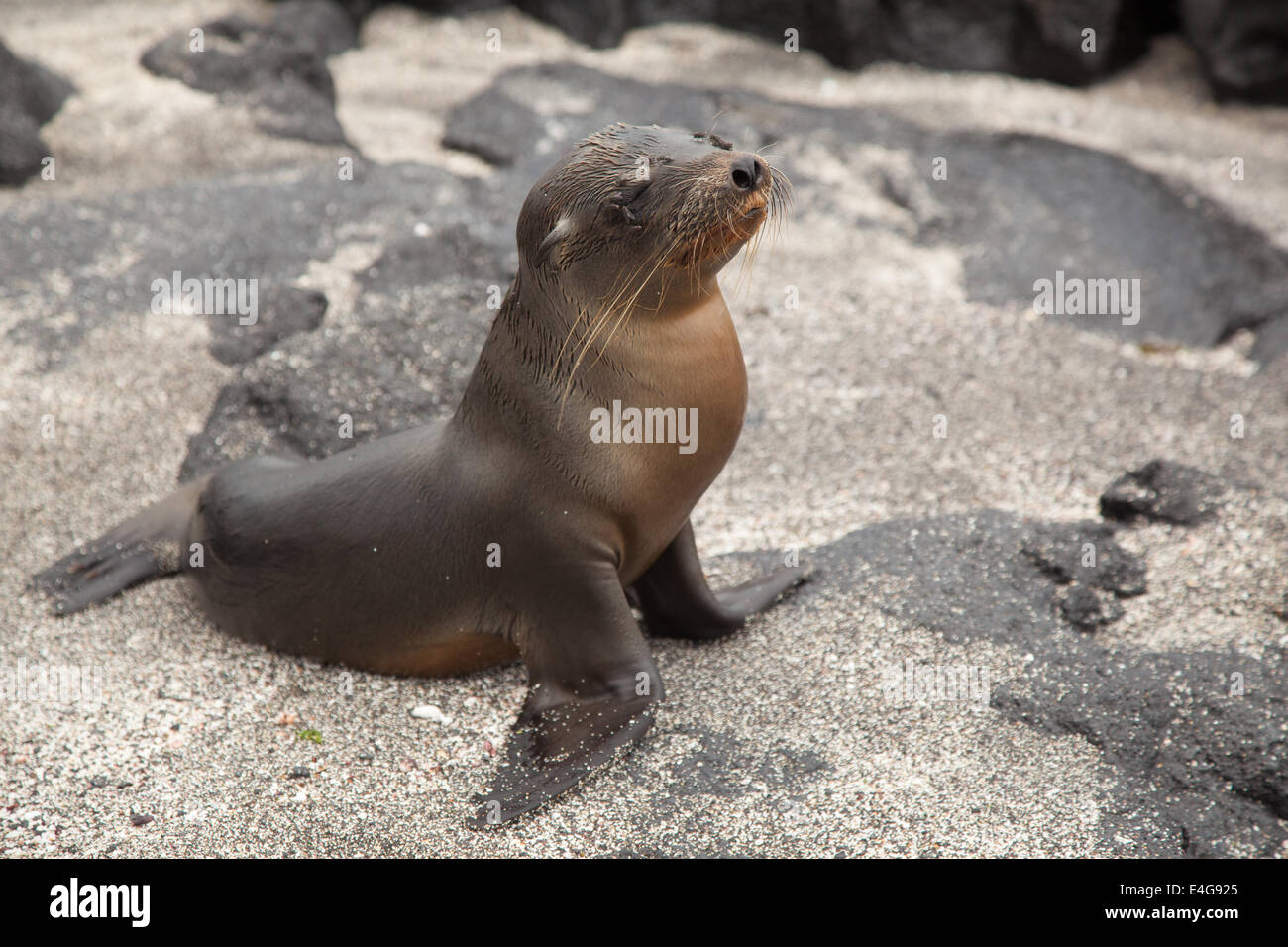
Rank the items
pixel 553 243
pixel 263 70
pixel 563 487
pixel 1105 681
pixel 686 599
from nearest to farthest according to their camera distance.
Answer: pixel 553 243 < pixel 563 487 < pixel 1105 681 < pixel 686 599 < pixel 263 70

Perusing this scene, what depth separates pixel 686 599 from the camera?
402cm

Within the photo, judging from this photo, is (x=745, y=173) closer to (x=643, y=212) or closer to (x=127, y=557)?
(x=643, y=212)

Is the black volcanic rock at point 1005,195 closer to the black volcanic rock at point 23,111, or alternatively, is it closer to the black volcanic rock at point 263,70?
the black volcanic rock at point 263,70

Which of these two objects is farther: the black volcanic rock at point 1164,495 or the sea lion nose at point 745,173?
the black volcanic rock at point 1164,495

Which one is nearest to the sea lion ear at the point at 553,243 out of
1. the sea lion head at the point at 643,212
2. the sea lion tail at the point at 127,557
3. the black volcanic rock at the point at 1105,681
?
the sea lion head at the point at 643,212

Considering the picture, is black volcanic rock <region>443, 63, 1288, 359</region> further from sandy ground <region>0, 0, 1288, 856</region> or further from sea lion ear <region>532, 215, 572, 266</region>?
sea lion ear <region>532, 215, 572, 266</region>

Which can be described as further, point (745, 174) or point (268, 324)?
point (268, 324)

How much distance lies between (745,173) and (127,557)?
2.62 m

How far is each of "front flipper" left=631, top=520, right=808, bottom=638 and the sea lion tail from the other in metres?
1.65

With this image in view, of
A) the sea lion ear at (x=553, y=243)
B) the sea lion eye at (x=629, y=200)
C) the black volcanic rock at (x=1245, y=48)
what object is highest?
the sea lion eye at (x=629, y=200)

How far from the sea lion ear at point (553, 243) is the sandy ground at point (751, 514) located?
130 cm

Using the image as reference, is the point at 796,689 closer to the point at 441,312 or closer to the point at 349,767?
the point at 349,767

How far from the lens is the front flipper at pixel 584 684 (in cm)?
350

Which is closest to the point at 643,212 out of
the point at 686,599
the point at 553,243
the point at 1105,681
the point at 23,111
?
the point at 553,243
